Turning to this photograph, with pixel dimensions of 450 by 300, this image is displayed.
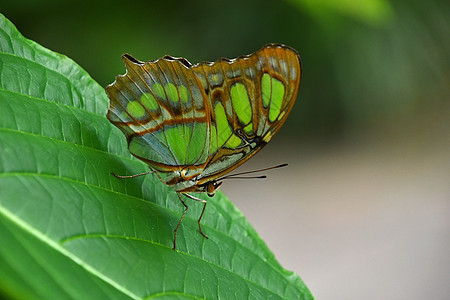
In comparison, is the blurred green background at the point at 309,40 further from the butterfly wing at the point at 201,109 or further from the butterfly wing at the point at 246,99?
the butterfly wing at the point at 246,99

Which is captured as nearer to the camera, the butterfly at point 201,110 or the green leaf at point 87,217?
the green leaf at point 87,217

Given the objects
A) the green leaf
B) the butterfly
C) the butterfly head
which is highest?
the butterfly

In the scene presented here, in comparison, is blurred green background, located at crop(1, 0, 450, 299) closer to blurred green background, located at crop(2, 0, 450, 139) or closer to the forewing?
blurred green background, located at crop(2, 0, 450, 139)

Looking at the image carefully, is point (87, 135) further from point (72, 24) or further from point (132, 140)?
point (72, 24)

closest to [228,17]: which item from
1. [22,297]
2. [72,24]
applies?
[72,24]

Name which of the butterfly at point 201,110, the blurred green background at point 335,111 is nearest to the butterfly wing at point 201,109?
the butterfly at point 201,110

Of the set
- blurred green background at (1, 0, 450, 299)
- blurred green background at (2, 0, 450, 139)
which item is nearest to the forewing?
blurred green background at (2, 0, 450, 139)

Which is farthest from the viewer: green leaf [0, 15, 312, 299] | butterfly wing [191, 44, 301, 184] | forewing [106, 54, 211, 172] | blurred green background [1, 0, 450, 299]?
blurred green background [1, 0, 450, 299]

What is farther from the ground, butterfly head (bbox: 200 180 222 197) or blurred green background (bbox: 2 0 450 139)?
blurred green background (bbox: 2 0 450 139)
